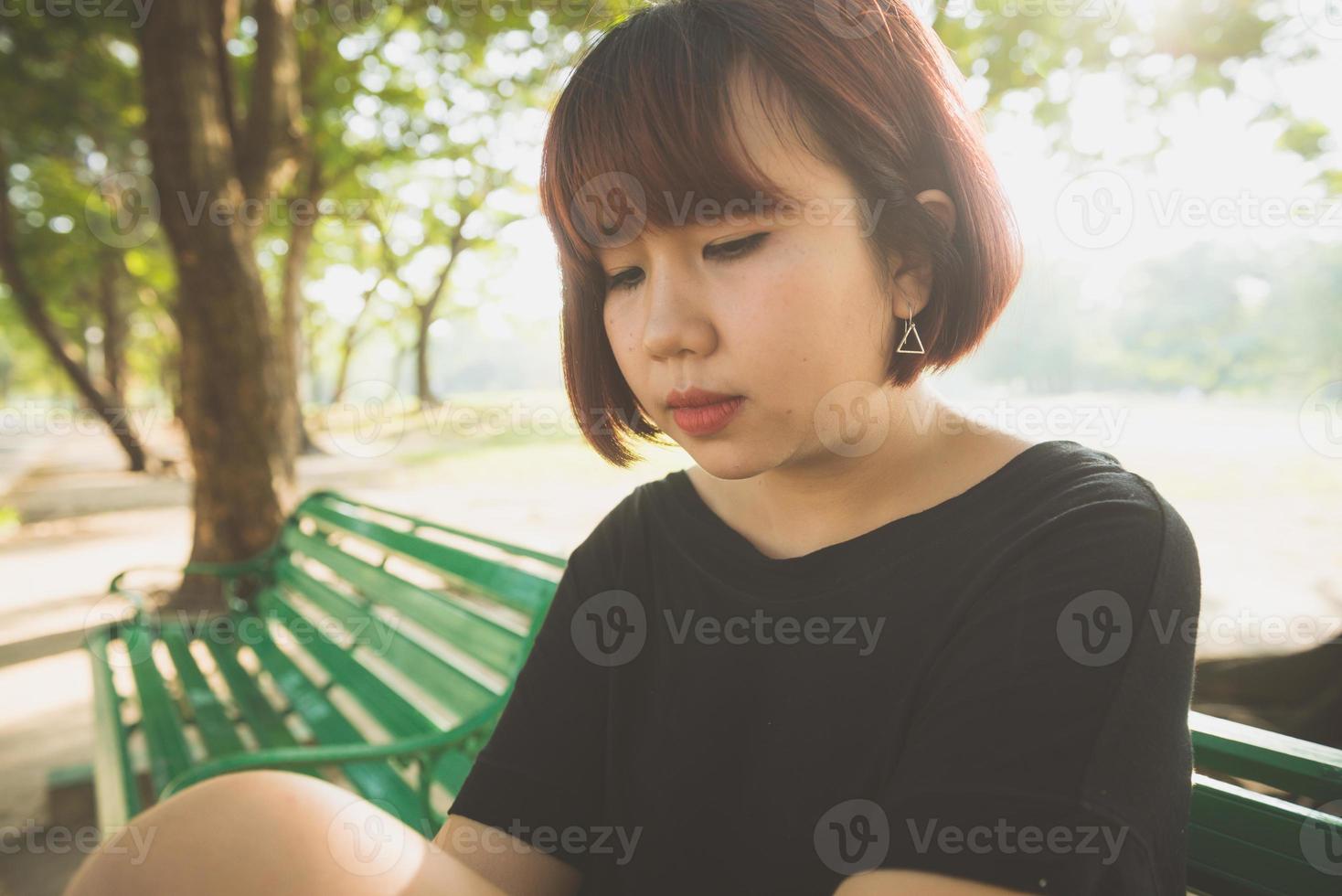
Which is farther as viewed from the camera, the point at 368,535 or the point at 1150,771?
the point at 368,535

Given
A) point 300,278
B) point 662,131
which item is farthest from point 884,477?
point 300,278

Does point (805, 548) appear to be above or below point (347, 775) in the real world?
above

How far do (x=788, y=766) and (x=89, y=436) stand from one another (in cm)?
4347

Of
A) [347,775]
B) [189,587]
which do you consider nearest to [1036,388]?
[189,587]

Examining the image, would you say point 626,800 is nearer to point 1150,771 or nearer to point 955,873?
point 955,873

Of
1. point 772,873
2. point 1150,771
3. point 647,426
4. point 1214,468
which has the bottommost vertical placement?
point 1214,468

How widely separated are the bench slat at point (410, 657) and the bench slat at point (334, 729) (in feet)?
0.54

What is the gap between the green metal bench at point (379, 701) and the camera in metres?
1.08

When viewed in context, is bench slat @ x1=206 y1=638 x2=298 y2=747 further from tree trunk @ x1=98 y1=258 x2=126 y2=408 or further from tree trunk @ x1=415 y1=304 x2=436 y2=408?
tree trunk @ x1=415 y1=304 x2=436 y2=408

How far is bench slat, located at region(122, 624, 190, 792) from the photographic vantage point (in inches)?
97.6

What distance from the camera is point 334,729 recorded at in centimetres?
279

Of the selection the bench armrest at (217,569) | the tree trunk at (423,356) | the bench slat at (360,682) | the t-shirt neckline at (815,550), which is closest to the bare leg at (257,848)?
the t-shirt neckline at (815,550)

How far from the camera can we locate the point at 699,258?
109 cm

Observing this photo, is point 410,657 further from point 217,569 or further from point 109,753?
point 217,569
